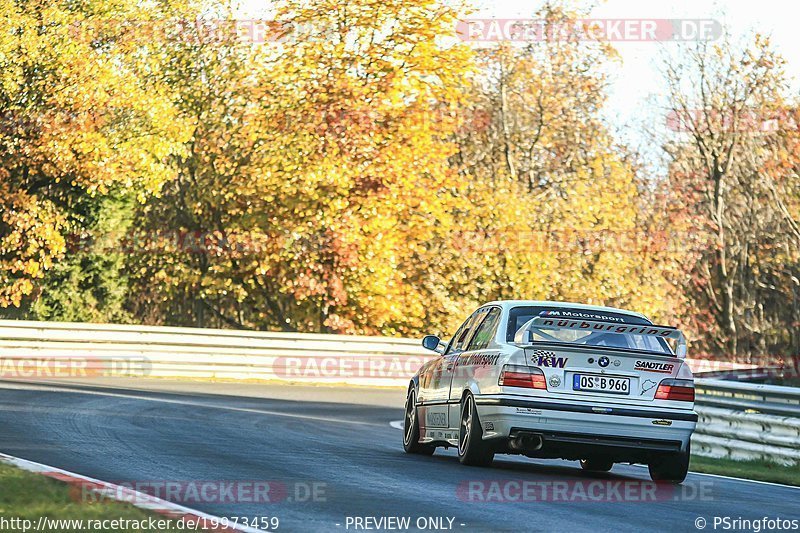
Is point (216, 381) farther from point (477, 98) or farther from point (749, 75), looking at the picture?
point (749, 75)

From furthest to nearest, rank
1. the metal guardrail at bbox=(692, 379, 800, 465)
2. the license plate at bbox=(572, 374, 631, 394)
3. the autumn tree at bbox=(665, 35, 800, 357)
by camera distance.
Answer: the autumn tree at bbox=(665, 35, 800, 357) → the metal guardrail at bbox=(692, 379, 800, 465) → the license plate at bbox=(572, 374, 631, 394)

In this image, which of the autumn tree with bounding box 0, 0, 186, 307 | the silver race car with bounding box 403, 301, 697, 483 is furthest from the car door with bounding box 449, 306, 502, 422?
the autumn tree with bounding box 0, 0, 186, 307

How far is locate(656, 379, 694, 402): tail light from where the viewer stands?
11.5 meters

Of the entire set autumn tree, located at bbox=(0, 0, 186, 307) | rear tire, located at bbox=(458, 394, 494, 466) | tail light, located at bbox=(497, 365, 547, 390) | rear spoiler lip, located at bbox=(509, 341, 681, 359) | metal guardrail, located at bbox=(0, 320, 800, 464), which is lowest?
metal guardrail, located at bbox=(0, 320, 800, 464)

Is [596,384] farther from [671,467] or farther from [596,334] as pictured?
[671,467]

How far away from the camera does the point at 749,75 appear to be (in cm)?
4488

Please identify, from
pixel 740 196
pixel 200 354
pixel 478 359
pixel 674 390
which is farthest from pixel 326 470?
pixel 740 196

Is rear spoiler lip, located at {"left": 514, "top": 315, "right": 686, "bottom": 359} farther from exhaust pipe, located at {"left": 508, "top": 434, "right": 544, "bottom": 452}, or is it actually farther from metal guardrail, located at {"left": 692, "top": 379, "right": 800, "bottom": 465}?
metal guardrail, located at {"left": 692, "top": 379, "right": 800, "bottom": 465}

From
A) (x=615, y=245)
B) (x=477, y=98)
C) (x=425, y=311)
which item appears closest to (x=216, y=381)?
(x=425, y=311)

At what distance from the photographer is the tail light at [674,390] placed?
11.5 meters

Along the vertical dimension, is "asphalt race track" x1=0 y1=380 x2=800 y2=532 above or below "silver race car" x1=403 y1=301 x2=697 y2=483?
below

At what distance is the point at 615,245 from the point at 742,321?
10.8 metres

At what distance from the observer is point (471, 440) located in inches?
468

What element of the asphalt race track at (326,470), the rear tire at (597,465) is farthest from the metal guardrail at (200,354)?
the rear tire at (597,465)
